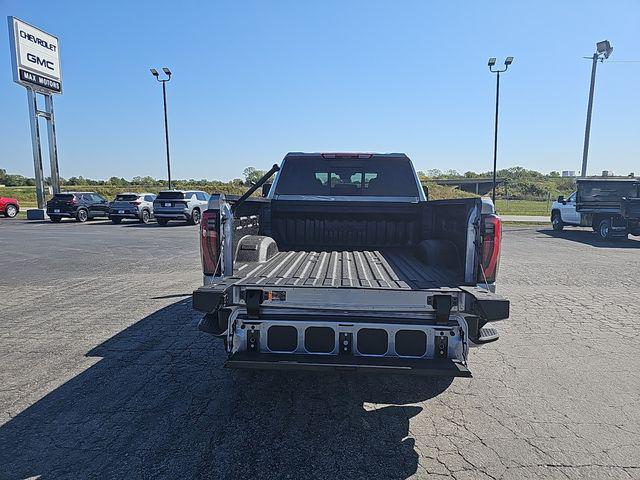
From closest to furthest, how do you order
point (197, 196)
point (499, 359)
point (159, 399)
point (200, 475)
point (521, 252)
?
point (200, 475)
point (159, 399)
point (499, 359)
point (521, 252)
point (197, 196)

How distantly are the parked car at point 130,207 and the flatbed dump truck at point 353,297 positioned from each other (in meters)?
19.5

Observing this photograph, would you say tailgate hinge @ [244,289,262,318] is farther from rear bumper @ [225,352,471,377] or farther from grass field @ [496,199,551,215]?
grass field @ [496,199,551,215]

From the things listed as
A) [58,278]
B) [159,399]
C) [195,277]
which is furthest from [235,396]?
[58,278]

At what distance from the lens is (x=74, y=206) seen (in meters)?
22.8

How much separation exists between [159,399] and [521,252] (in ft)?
37.1

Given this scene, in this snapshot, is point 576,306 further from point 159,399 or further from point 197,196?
point 197,196

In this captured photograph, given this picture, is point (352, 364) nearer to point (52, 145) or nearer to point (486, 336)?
point (486, 336)

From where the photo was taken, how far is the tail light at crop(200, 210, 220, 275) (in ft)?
11.1

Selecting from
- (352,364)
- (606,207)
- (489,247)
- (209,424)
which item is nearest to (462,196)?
(606,207)

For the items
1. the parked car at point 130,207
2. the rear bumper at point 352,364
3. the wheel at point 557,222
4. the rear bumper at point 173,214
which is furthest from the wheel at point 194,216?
the rear bumper at point 352,364

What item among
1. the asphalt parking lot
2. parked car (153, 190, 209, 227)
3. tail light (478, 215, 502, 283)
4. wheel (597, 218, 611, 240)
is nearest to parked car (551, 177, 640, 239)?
wheel (597, 218, 611, 240)

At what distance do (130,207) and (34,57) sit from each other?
1255 cm

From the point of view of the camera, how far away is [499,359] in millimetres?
4340

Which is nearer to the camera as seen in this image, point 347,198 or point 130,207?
point 347,198
